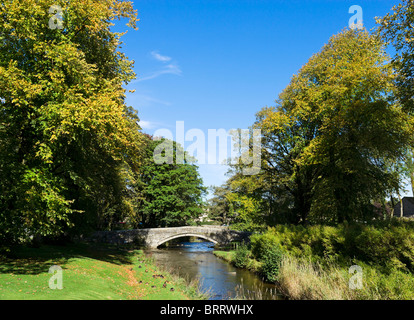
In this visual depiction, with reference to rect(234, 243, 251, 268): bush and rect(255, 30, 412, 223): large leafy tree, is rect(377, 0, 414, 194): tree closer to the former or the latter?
rect(255, 30, 412, 223): large leafy tree

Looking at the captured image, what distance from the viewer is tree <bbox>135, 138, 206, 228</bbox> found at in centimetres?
4525

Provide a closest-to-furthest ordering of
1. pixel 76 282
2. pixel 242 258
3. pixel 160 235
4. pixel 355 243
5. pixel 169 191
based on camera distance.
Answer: pixel 76 282
pixel 355 243
pixel 242 258
pixel 160 235
pixel 169 191

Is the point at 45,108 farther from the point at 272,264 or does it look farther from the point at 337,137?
the point at 337,137

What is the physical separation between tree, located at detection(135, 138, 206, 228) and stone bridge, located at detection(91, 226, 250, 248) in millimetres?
3974

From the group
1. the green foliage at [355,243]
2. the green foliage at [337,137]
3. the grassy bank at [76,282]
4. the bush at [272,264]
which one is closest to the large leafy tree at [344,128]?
the green foliage at [337,137]

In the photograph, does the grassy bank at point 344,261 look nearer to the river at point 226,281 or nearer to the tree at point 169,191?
the river at point 226,281

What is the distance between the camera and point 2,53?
13477 mm

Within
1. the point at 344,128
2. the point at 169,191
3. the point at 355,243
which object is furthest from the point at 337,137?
the point at 169,191

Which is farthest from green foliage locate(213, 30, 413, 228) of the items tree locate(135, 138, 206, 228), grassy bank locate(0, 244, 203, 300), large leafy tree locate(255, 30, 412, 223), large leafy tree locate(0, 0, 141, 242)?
tree locate(135, 138, 206, 228)

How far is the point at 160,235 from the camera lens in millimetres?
41750

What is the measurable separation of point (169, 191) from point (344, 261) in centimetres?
3347

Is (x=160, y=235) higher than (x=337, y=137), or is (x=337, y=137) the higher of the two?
(x=337, y=137)

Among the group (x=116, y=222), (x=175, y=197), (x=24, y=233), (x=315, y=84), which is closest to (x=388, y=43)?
(x=315, y=84)
